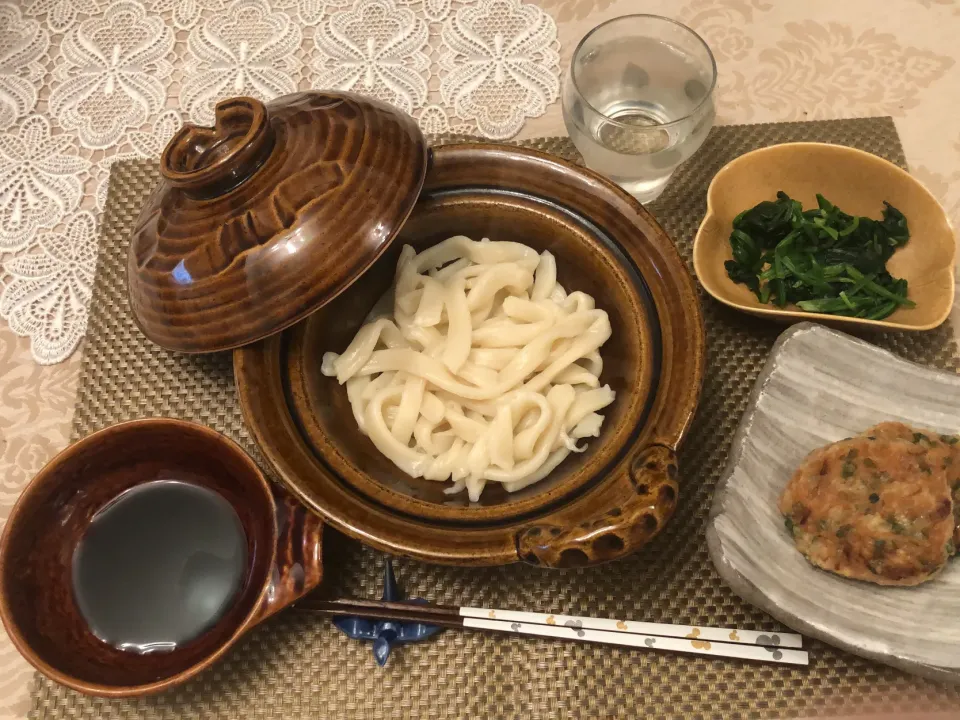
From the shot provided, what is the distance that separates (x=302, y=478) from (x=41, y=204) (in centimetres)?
139

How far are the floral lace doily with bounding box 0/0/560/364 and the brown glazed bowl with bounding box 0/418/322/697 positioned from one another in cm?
72

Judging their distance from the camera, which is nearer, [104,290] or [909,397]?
[909,397]

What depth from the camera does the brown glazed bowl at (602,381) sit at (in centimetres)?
115

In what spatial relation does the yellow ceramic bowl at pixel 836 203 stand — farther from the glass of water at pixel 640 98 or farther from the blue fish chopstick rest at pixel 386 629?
the blue fish chopstick rest at pixel 386 629

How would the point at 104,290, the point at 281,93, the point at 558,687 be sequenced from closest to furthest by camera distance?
the point at 558,687, the point at 104,290, the point at 281,93

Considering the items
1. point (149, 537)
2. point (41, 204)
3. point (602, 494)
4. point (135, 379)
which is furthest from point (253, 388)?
point (41, 204)

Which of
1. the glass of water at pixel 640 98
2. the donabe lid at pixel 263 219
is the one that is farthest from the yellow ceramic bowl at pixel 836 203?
the donabe lid at pixel 263 219

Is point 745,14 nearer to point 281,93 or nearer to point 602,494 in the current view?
point 281,93

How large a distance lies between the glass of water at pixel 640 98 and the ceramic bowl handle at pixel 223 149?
0.81 metres

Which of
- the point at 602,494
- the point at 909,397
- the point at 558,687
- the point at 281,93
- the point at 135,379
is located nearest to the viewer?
the point at 602,494

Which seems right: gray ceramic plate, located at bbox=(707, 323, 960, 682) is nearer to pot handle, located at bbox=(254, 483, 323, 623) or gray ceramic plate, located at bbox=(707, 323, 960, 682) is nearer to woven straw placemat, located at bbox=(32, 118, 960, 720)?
woven straw placemat, located at bbox=(32, 118, 960, 720)

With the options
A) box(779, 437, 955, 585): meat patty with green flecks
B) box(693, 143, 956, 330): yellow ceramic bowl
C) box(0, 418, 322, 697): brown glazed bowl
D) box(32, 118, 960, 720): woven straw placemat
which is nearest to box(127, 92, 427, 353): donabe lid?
box(0, 418, 322, 697): brown glazed bowl

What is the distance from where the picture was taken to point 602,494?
1202 millimetres

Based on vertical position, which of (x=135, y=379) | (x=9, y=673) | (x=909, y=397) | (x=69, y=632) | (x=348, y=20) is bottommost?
(x=9, y=673)
